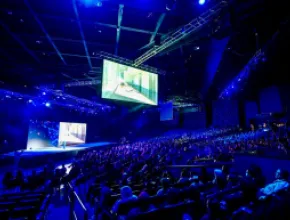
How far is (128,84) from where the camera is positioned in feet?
30.5

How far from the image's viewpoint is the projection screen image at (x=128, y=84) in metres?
8.48

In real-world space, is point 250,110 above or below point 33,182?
above

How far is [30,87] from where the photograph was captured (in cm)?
1416

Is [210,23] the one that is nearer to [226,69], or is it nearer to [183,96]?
[226,69]

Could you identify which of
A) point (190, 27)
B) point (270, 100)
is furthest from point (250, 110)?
point (190, 27)

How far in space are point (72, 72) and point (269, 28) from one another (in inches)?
460

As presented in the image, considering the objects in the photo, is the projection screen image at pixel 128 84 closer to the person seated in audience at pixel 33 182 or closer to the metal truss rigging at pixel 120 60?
the metal truss rigging at pixel 120 60

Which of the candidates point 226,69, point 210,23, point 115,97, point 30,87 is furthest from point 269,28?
point 30,87

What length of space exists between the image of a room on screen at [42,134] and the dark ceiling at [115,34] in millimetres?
8764

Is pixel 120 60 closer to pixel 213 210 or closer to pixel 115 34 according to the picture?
pixel 115 34

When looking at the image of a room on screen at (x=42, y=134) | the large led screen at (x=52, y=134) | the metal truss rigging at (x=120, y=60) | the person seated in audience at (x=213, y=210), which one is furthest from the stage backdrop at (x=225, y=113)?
the image of a room on screen at (x=42, y=134)

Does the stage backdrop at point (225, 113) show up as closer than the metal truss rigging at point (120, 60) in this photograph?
No

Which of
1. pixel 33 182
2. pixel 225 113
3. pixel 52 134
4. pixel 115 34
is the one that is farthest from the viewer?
pixel 52 134

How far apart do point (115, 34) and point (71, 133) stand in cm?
1839
